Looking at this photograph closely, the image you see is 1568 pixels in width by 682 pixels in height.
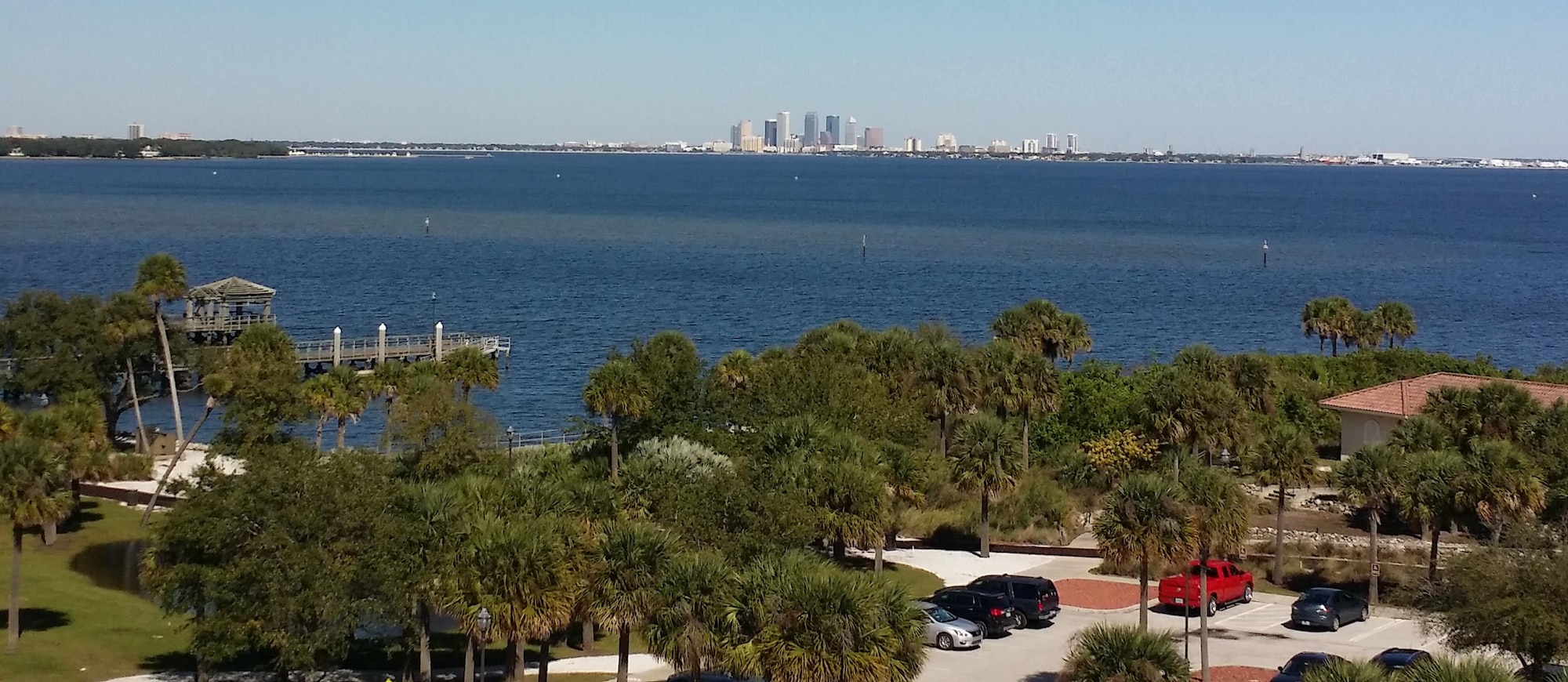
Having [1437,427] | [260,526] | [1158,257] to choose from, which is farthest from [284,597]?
[1158,257]

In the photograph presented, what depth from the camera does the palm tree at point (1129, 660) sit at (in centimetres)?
1966

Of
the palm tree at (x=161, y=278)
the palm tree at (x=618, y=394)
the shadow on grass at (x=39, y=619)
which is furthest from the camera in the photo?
the palm tree at (x=161, y=278)

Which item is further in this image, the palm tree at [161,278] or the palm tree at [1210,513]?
the palm tree at [161,278]

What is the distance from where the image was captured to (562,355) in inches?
2960

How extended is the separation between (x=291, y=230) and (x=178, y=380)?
88.9 metres

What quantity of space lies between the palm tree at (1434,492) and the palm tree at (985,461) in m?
8.64

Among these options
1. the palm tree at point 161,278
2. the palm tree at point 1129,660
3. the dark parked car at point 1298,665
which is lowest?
the dark parked car at point 1298,665

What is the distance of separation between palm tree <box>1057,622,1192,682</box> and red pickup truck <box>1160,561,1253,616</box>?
1070 cm

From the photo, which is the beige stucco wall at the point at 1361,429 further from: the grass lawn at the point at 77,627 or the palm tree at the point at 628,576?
the grass lawn at the point at 77,627

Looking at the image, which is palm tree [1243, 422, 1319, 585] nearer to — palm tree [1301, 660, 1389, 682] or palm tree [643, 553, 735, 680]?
palm tree [1301, 660, 1389, 682]

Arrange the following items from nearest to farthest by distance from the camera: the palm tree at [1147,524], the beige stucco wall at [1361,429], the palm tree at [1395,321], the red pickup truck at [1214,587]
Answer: the palm tree at [1147,524] → the red pickup truck at [1214,587] → the beige stucco wall at [1361,429] → the palm tree at [1395,321]

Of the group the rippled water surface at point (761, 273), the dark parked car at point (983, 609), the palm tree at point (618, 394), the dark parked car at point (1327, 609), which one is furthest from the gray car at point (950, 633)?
the rippled water surface at point (761, 273)

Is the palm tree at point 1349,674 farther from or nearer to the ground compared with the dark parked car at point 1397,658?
farther from the ground

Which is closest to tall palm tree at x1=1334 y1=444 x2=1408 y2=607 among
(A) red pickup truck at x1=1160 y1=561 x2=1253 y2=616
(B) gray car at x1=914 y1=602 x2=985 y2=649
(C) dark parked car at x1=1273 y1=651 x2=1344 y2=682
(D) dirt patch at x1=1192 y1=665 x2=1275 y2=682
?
(A) red pickup truck at x1=1160 y1=561 x2=1253 y2=616
